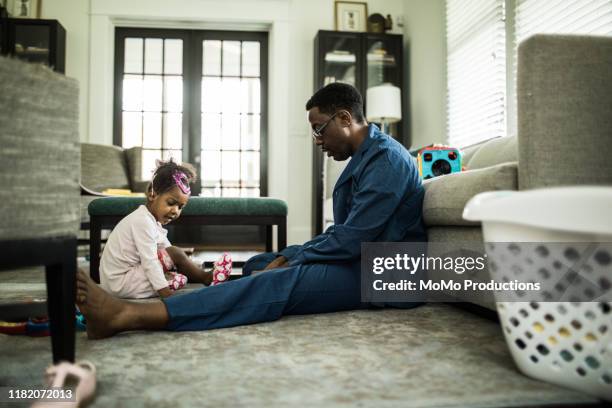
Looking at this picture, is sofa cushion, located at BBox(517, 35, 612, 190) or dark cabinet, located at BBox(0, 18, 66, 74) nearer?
sofa cushion, located at BBox(517, 35, 612, 190)

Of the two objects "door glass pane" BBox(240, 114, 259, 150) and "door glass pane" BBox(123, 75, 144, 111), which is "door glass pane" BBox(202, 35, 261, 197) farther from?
"door glass pane" BBox(123, 75, 144, 111)

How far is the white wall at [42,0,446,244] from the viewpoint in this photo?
4.99m

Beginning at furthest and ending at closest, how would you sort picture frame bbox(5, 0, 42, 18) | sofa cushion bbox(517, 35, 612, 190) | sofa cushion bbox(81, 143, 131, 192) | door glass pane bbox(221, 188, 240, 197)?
1. door glass pane bbox(221, 188, 240, 197)
2. picture frame bbox(5, 0, 42, 18)
3. sofa cushion bbox(81, 143, 131, 192)
4. sofa cushion bbox(517, 35, 612, 190)

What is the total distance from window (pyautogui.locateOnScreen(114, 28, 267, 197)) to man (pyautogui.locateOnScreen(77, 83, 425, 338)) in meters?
3.69

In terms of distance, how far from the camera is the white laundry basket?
86 cm

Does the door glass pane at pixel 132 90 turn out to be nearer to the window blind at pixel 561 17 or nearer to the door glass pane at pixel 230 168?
the door glass pane at pixel 230 168

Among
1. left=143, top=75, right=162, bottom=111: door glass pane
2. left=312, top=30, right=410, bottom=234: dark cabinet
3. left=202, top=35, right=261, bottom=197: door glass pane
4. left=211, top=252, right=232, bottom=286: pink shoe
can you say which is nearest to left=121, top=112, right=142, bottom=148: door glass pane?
left=143, top=75, right=162, bottom=111: door glass pane

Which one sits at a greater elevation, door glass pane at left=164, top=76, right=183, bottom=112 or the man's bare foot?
door glass pane at left=164, top=76, right=183, bottom=112

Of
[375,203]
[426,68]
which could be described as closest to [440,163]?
[375,203]

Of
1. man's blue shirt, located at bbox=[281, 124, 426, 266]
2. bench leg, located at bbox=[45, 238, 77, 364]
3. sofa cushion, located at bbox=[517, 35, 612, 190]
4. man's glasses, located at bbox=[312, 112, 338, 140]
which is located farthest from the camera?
man's glasses, located at bbox=[312, 112, 338, 140]

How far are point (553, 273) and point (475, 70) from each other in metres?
3.17

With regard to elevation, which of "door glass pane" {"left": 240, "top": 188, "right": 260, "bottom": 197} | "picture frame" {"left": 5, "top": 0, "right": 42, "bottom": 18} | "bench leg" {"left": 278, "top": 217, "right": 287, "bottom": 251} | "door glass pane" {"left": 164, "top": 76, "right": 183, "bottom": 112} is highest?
"picture frame" {"left": 5, "top": 0, "right": 42, "bottom": 18}

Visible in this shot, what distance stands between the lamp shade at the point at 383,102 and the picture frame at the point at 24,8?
3.44 meters

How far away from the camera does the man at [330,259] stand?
139 centimetres
